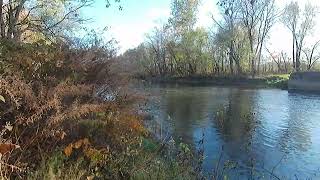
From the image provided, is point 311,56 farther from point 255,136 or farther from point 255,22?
point 255,136

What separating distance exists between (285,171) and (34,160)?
7246 mm

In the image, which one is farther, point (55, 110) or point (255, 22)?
point (255, 22)

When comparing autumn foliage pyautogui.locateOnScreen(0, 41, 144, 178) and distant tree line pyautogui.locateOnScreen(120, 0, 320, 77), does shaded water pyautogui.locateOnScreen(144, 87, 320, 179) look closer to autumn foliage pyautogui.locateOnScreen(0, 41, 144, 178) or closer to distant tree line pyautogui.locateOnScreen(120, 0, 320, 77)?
autumn foliage pyautogui.locateOnScreen(0, 41, 144, 178)

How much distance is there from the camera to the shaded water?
1103 centimetres

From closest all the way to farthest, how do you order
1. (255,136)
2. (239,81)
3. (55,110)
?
1. (55,110)
2. (255,136)
3. (239,81)

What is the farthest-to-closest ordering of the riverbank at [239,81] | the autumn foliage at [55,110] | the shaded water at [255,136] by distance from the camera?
the riverbank at [239,81] < the shaded water at [255,136] < the autumn foliage at [55,110]

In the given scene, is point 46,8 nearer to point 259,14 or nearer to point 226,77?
point 226,77

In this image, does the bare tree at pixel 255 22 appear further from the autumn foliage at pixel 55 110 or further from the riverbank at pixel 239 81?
the autumn foliage at pixel 55 110

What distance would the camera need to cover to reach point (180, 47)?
65438 mm

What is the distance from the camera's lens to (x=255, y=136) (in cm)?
1561

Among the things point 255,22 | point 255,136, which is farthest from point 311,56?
point 255,136

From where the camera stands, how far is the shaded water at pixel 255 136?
1103 cm

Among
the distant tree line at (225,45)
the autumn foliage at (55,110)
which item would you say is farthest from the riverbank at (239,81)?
the autumn foliage at (55,110)

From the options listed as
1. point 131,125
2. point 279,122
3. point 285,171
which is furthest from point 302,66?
point 131,125
